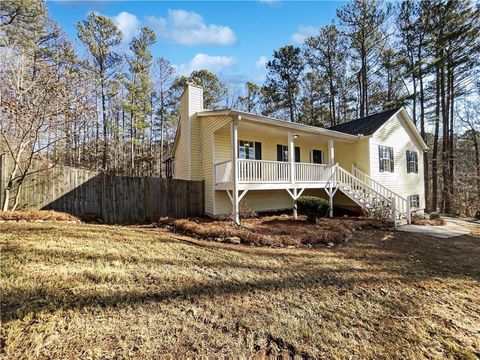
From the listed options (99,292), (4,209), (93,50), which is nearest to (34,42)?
(93,50)

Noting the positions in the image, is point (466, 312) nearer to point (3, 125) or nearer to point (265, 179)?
point (265, 179)

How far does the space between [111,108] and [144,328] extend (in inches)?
868

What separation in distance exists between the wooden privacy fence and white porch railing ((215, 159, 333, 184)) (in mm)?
1704

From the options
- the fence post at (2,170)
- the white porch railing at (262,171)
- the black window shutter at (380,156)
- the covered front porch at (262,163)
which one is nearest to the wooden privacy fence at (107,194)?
the fence post at (2,170)

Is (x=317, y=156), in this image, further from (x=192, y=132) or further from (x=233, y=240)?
(x=233, y=240)

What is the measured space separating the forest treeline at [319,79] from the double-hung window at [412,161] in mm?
4252

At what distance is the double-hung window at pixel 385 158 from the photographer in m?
13.5

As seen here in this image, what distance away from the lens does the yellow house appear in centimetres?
927

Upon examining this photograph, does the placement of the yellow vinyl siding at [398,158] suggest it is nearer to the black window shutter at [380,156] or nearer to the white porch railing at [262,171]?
the black window shutter at [380,156]

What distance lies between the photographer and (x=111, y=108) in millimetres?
20312

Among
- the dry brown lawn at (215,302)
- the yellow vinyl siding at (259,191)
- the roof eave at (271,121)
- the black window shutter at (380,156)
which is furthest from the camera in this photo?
the black window shutter at (380,156)

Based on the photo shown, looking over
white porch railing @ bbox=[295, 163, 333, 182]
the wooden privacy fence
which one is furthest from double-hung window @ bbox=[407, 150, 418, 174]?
the wooden privacy fence

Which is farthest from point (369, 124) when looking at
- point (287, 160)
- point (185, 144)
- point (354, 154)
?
point (185, 144)

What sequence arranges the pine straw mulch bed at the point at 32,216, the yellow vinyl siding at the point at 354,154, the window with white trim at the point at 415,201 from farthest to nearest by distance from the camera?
the window with white trim at the point at 415,201
the yellow vinyl siding at the point at 354,154
the pine straw mulch bed at the point at 32,216
